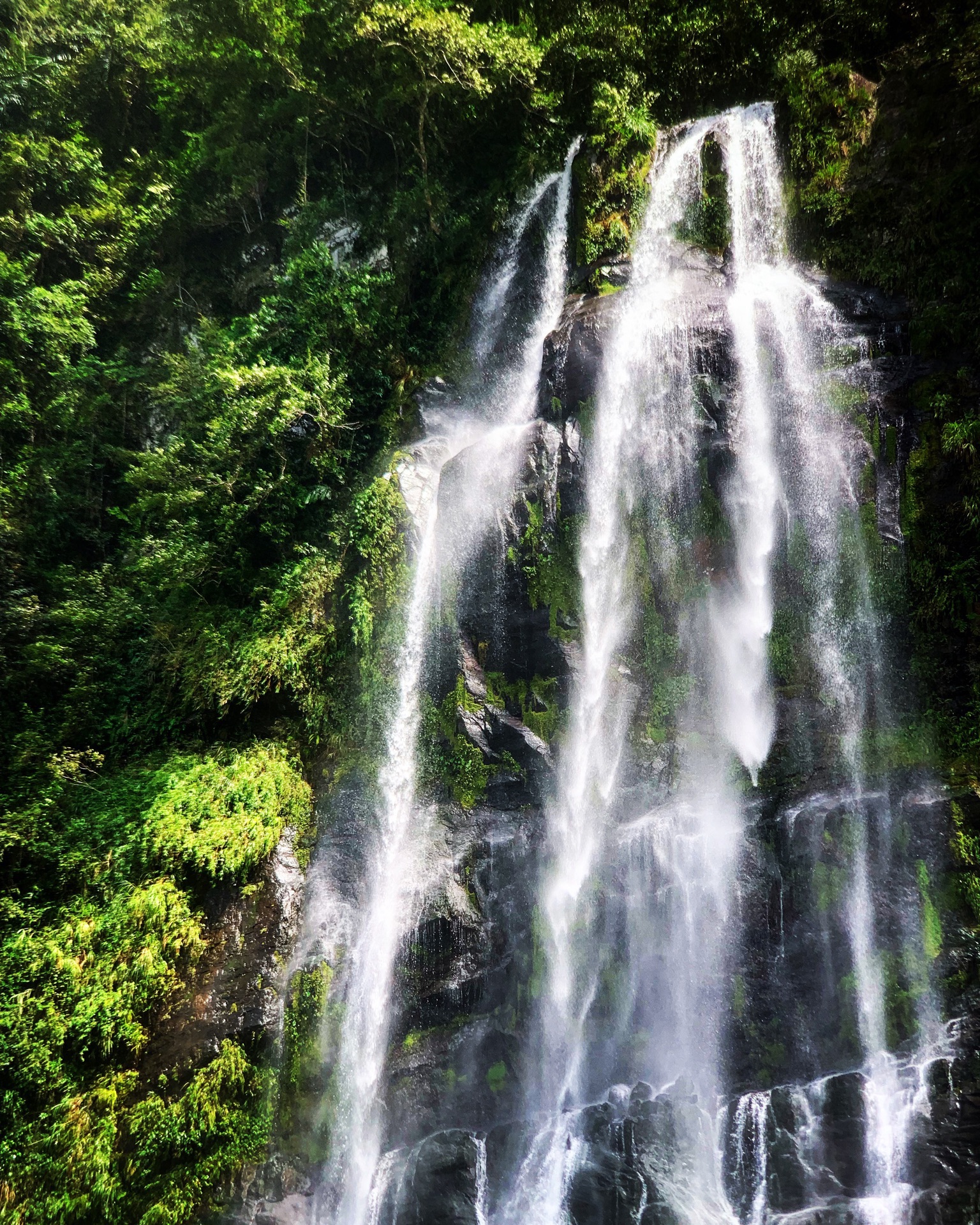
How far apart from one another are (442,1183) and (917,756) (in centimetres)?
664

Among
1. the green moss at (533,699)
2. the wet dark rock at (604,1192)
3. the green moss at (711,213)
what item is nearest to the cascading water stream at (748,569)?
the green moss at (711,213)

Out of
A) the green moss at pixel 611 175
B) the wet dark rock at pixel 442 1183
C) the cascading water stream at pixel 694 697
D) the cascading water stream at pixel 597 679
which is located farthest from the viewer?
the green moss at pixel 611 175

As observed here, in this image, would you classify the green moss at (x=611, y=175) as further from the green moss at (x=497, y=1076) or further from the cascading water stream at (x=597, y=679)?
the green moss at (x=497, y=1076)

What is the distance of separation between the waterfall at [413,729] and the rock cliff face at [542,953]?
22 centimetres

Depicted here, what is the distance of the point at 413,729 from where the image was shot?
874cm

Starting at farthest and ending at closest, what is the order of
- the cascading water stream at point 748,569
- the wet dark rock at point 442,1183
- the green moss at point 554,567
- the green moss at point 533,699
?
1. the green moss at point 554,567
2. the green moss at point 533,699
3. the cascading water stream at point 748,569
4. the wet dark rock at point 442,1183

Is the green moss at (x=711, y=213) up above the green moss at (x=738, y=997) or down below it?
above

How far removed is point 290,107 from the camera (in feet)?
42.4

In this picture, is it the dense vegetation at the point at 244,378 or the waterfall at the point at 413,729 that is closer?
the dense vegetation at the point at 244,378

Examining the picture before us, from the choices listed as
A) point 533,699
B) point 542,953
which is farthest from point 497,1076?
point 533,699

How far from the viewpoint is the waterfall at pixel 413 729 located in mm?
7105

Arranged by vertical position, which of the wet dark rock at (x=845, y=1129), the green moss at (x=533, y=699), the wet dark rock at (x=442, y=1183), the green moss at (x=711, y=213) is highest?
the green moss at (x=711, y=213)

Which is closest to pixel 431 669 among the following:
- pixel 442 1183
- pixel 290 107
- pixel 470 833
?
pixel 470 833

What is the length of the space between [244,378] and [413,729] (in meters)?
5.79
